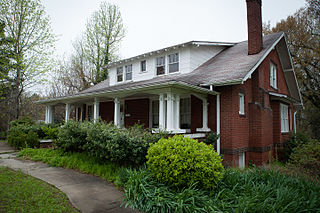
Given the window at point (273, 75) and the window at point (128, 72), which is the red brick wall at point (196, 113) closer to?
the window at point (273, 75)

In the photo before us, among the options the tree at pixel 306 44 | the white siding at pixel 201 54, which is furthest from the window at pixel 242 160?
the tree at pixel 306 44

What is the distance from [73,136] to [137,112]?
588cm

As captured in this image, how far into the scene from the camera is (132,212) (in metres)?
4.43

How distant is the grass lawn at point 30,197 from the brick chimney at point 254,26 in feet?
36.6

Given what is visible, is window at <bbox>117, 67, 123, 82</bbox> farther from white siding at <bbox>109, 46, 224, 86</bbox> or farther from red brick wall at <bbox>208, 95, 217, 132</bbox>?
red brick wall at <bbox>208, 95, 217, 132</bbox>

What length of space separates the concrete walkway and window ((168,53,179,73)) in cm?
828

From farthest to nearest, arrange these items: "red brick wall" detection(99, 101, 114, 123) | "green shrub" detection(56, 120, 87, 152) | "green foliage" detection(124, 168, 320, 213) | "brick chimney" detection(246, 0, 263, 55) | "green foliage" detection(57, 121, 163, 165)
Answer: "red brick wall" detection(99, 101, 114, 123), "brick chimney" detection(246, 0, 263, 55), "green shrub" detection(56, 120, 87, 152), "green foliage" detection(57, 121, 163, 165), "green foliage" detection(124, 168, 320, 213)

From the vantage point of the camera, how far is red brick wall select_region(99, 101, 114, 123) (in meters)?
16.4

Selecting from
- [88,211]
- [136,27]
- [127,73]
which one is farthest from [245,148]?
[136,27]

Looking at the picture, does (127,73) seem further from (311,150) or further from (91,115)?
(311,150)

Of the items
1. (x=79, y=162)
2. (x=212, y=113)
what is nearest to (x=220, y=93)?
(x=212, y=113)

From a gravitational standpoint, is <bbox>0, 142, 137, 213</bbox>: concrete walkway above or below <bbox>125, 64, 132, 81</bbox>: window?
below

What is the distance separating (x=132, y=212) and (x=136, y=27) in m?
24.8

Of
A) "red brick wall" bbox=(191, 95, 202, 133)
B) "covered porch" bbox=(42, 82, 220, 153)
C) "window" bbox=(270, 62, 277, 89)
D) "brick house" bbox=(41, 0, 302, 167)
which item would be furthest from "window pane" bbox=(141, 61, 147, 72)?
"window" bbox=(270, 62, 277, 89)
